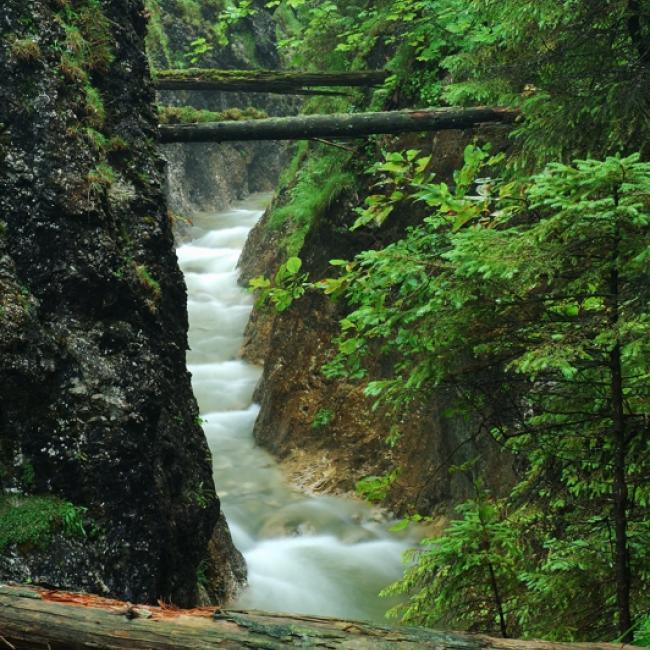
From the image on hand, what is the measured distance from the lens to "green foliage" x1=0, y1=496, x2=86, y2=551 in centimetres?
483

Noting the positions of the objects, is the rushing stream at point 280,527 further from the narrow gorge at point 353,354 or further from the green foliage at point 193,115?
the green foliage at point 193,115

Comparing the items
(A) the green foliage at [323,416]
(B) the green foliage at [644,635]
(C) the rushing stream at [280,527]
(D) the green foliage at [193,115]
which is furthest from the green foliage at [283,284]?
(A) the green foliage at [323,416]

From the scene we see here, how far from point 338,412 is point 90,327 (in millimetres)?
5875

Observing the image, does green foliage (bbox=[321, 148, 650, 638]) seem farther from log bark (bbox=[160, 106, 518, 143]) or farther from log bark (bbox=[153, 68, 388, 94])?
log bark (bbox=[153, 68, 388, 94])

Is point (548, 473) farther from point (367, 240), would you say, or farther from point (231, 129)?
point (367, 240)

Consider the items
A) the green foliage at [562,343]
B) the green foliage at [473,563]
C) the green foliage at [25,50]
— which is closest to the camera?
the green foliage at [562,343]

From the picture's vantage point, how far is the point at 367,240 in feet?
37.1

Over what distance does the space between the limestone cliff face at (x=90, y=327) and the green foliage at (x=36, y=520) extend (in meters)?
0.01

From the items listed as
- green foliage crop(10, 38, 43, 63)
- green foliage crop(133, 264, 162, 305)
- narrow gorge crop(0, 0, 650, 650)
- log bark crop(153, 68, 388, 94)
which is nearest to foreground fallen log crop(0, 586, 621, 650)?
narrow gorge crop(0, 0, 650, 650)

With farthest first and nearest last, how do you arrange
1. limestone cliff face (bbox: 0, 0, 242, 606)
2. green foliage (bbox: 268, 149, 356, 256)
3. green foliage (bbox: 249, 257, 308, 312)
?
green foliage (bbox: 268, 149, 356, 256) < limestone cliff face (bbox: 0, 0, 242, 606) < green foliage (bbox: 249, 257, 308, 312)

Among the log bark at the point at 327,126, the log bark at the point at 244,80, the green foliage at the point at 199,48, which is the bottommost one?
the log bark at the point at 327,126

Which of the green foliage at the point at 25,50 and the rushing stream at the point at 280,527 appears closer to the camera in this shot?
the green foliage at the point at 25,50

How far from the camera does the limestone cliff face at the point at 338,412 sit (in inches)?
388

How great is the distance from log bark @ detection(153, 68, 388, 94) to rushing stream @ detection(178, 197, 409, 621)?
4.05 metres
